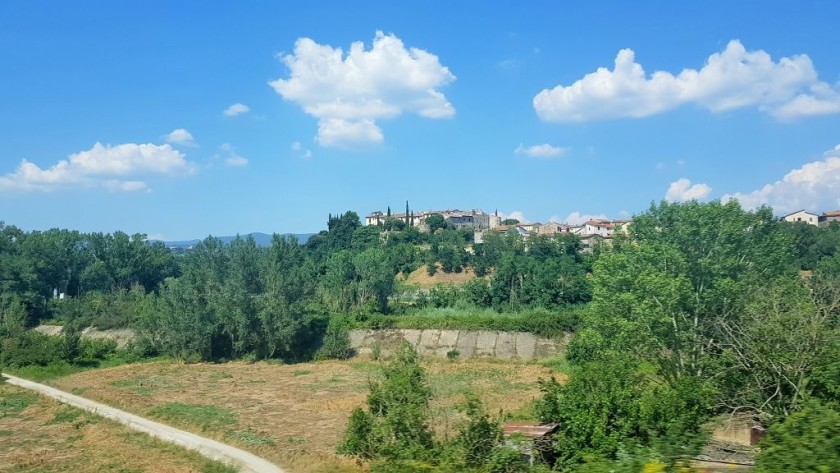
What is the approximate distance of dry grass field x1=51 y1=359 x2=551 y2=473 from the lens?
1897 centimetres

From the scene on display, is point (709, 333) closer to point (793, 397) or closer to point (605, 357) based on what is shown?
point (605, 357)

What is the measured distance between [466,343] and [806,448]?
36.2 meters

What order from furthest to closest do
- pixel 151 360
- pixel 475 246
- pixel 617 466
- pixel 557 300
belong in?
pixel 475 246, pixel 557 300, pixel 151 360, pixel 617 466


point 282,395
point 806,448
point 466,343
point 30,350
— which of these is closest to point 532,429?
point 806,448

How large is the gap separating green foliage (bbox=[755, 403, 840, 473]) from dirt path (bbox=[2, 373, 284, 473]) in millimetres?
13080

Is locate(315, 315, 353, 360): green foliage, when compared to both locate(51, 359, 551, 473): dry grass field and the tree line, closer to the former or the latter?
the tree line

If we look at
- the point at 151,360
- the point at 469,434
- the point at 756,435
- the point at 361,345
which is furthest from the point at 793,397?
the point at 151,360

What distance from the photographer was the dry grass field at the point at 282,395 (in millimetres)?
18969

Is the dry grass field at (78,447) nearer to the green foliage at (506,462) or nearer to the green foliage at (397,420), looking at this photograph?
the green foliage at (397,420)

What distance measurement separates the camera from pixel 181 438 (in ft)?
64.7

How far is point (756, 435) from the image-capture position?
45.3 feet

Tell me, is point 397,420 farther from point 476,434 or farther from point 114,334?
point 114,334

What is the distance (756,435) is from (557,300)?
125ft

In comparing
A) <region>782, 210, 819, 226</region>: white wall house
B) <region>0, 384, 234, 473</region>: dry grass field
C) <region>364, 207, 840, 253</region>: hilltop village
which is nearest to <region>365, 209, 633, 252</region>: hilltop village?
<region>364, 207, 840, 253</region>: hilltop village
